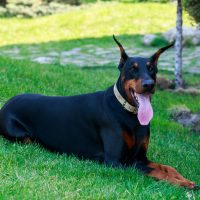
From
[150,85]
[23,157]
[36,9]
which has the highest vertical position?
[150,85]

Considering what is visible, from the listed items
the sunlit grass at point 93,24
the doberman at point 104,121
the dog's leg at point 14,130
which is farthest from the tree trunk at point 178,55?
the sunlit grass at point 93,24

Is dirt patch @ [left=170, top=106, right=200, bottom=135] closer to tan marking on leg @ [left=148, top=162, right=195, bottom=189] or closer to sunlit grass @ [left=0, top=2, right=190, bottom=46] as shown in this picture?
tan marking on leg @ [left=148, top=162, right=195, bottom=189]

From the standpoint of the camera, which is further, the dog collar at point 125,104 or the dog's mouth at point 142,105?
the dog collar at point 125,104

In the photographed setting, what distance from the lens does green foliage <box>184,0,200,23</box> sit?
11.9 meters

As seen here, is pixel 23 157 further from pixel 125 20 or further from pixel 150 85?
pixel 125 20

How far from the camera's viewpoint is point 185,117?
407 inches

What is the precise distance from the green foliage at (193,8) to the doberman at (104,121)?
19.2ft

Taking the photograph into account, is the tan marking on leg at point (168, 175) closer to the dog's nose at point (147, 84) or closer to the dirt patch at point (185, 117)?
the dog's nose at point (147, 84)

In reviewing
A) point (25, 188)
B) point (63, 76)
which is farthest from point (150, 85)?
point (63, 76)

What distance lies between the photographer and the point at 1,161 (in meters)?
5.62

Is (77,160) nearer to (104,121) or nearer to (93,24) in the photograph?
(104,121)

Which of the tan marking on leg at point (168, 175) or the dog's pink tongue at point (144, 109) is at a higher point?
the dog's pink tongue at point (144, 109)

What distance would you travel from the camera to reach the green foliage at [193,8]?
1191 centimetres

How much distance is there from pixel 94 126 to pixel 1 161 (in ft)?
4.32
